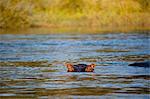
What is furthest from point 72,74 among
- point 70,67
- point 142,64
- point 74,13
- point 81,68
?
point 74,13

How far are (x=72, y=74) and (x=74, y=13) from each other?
51.8 m

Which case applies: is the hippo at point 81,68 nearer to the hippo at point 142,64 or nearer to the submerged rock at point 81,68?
the submerged rock at point 81,68

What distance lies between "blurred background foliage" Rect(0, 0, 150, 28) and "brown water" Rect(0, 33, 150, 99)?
77.5ft

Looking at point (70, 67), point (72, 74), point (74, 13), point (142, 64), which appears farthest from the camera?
point (74, 13)

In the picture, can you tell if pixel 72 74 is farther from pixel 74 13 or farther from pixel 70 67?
pixel 74 13

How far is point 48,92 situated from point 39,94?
538 mm

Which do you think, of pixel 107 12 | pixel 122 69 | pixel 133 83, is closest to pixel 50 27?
pixel 107 12

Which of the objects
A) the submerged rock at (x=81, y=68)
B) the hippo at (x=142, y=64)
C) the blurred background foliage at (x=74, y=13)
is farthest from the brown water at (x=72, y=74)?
the blurred background foliage at (x=74, y=13)

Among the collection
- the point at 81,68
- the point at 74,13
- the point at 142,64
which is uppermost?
the point at 81,68

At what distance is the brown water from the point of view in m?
24.5

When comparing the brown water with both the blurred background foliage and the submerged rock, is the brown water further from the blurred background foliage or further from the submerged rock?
the blurred background foliage

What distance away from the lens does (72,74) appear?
29.8 m

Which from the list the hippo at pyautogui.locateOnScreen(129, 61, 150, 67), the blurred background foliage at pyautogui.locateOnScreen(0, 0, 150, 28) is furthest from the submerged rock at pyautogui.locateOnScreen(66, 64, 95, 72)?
the blurred background foliage at pyautogui.locateOnScreen(0, 0, 150, 28)

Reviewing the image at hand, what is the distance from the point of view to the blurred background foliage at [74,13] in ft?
248
